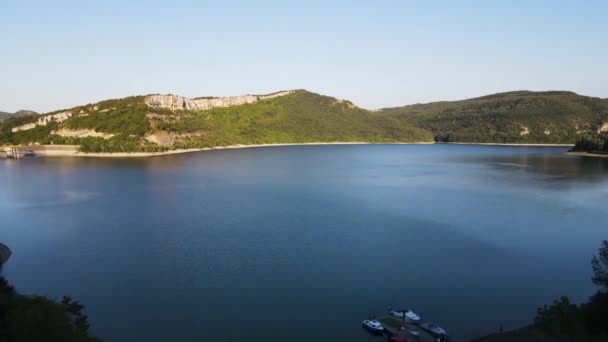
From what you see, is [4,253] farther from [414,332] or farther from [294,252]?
[414,332]

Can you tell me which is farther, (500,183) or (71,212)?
(500,183)

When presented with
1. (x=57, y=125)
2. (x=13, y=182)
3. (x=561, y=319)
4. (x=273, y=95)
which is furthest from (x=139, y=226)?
(x=273, y=95)

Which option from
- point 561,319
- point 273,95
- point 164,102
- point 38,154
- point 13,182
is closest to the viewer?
point 561,319

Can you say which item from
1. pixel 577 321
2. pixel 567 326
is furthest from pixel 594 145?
pixel 567 326

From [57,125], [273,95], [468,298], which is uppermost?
[273,95]

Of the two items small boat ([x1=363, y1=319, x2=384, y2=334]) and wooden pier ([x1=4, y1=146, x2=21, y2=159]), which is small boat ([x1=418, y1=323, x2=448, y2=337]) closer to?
small boat ([x1=363, y1=319, x2=384, y2=334])

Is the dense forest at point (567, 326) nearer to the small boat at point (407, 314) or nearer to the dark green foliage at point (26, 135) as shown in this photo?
the small boat at point (407, 314)

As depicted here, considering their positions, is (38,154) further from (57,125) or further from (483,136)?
(483,136)
